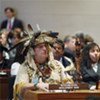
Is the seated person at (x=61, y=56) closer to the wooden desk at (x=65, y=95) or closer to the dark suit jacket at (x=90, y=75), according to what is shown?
the dark suit jacket at (x=90, y=75)

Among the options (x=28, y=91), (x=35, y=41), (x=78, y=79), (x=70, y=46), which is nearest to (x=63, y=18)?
(x=70, y=46)

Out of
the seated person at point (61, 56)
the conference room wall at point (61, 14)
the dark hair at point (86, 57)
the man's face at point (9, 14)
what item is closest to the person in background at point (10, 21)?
the man's face at point (9, 14)

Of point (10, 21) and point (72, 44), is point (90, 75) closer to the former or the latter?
point (72, 44)

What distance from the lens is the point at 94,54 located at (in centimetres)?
546

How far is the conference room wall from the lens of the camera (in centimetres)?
1077

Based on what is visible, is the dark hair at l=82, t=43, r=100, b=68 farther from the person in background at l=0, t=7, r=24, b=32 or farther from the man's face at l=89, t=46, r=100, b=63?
the person in background at l=0, t=7, r=24, b=32

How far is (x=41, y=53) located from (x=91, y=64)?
52.1 inches

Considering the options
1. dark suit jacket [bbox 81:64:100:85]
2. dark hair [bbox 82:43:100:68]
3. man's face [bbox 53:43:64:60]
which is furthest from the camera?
man's face [bbox 53:43:64:60]

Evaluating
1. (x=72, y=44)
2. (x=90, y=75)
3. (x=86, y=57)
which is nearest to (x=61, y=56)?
(x=86, y=57)

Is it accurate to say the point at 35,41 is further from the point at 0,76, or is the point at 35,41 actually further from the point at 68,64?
the point at 0,76

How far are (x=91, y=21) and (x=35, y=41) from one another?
6.56m

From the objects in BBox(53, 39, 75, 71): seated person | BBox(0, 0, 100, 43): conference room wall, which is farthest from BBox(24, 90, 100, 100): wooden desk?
BBox(0, 0, 100, 43): conference room wall

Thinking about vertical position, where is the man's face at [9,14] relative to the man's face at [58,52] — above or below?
above

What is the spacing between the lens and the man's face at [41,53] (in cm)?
430
